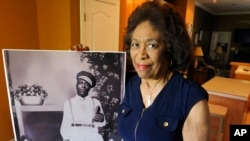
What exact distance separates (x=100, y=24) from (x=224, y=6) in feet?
19.4

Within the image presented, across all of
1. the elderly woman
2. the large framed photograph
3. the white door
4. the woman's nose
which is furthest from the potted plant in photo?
the white door

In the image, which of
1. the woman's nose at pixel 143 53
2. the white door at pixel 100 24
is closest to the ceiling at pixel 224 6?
the white door at pixel 100 24

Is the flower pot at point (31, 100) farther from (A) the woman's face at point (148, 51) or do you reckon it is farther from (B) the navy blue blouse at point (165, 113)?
(A) the woman's face at point (148, 51)

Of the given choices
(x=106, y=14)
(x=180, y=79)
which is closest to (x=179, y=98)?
(x=180, y=79)

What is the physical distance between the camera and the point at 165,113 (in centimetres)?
86

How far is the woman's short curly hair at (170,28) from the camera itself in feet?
2.83

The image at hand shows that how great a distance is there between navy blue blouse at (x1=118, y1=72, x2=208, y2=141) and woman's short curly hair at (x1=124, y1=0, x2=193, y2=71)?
8 centimetres

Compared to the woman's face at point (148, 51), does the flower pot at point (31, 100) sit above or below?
below

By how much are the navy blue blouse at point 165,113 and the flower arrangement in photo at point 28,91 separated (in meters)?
0.55

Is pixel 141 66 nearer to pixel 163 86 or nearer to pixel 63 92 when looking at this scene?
pixel 163 86

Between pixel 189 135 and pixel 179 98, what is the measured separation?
158 millimetres

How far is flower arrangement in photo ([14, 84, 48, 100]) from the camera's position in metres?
1.13

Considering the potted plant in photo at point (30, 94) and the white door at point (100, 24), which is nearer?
the potted plant in photo at point (30, 94)

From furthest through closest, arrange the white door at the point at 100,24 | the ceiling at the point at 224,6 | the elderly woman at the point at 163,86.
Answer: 1. the ceiling at the point at 224,6
2. the white door at the point at 100,24
3. the elderly woman at the point at 163,86
